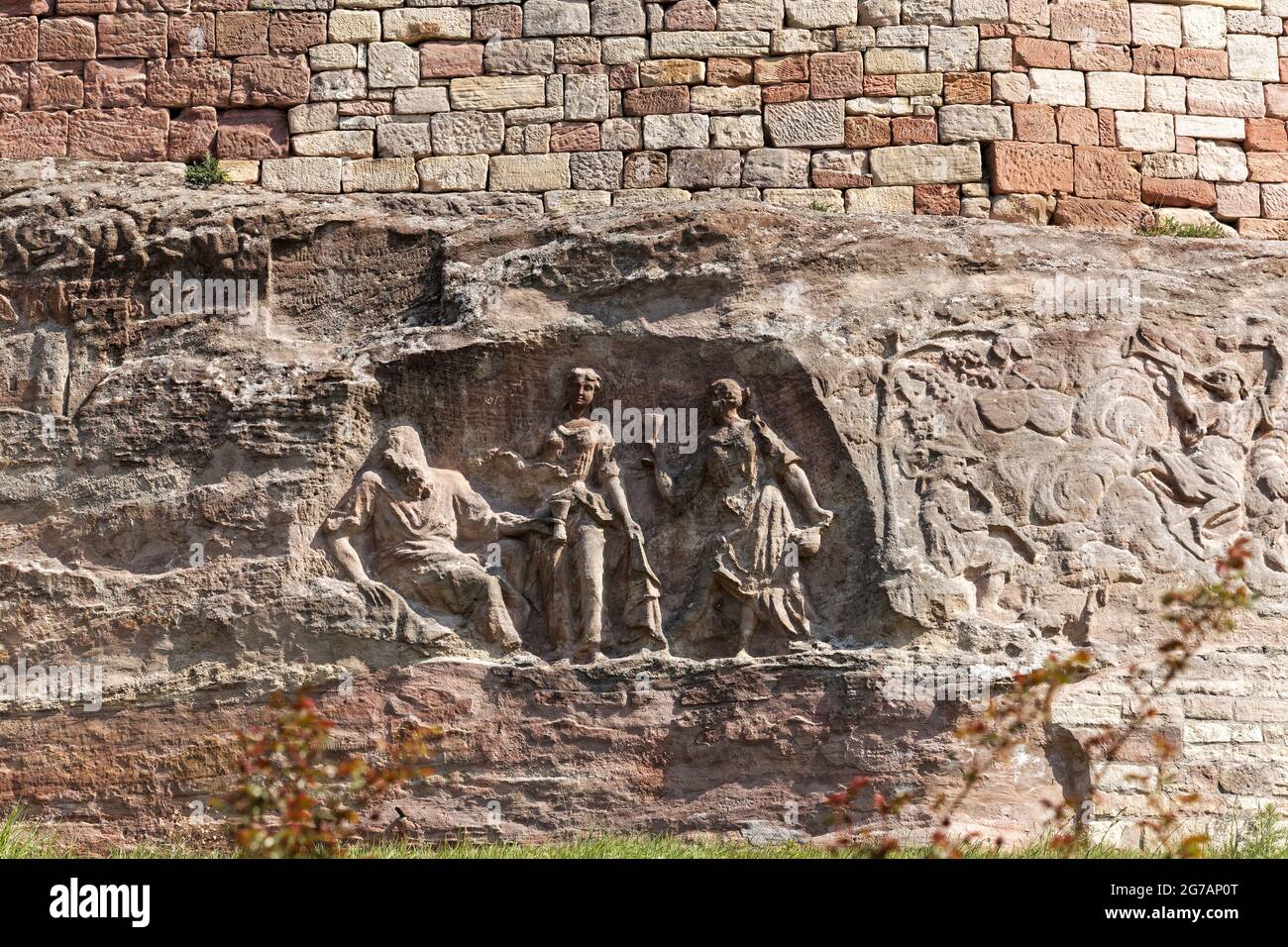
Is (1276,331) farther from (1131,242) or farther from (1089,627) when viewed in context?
(1089,627)

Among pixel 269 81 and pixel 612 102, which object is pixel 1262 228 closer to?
pixel 612 102

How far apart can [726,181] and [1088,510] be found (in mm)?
3856

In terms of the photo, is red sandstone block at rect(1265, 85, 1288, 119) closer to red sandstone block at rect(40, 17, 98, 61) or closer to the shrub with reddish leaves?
red sandstone block at rect(40, 17, 98, 61)

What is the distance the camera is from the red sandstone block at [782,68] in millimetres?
12672

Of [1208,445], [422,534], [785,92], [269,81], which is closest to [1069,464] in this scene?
[1208,445]

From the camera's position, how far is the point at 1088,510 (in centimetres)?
988

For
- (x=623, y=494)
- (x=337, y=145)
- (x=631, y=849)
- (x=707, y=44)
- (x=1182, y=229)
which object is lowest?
(x=631, y=849)

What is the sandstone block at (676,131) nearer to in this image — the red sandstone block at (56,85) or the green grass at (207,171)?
the green grass at (207,171)

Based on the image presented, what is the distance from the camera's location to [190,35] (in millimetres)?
12695

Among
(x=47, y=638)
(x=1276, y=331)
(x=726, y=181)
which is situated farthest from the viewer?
(x=726, y=181)

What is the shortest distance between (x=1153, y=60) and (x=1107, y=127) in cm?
68

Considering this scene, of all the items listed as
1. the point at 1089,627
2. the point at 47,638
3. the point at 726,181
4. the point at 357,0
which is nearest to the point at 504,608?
the point at 47,638

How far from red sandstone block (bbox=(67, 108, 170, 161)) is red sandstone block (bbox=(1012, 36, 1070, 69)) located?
593 cm

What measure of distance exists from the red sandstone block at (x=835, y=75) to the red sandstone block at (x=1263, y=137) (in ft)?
9.49
